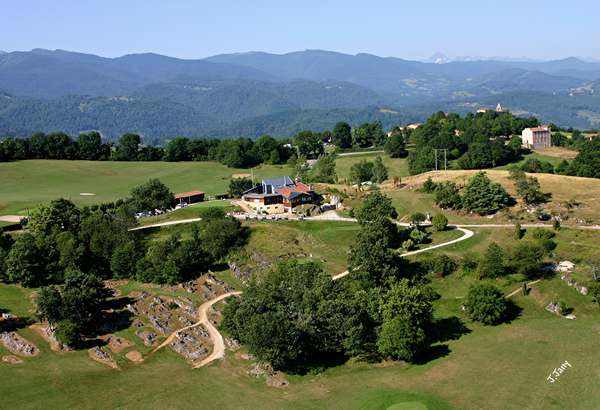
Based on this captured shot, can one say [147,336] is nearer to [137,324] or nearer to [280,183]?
[137,324]

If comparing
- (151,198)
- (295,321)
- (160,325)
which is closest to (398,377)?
(295,321)

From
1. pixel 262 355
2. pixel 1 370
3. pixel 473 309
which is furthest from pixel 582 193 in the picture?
pixel 1 370

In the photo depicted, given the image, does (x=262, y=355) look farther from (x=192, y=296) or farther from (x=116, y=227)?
(x=116, y=227)

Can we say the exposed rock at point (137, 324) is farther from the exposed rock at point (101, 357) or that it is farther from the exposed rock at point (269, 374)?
the exposed rock at point (269, 374)

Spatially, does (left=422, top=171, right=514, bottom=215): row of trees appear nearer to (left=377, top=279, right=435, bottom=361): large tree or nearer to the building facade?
(left=377, top=279, right=435, bottom=361): large tree

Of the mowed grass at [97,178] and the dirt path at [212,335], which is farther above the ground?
the mowed grass at [97,178]

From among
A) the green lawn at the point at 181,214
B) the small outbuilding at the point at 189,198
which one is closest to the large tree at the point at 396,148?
the small outbuilding at the point at 189,198

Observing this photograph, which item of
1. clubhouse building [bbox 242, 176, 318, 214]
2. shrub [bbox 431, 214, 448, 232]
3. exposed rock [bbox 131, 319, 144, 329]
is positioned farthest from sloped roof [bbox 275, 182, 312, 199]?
exposed rock [bbox 131, 319, 144, 329]
